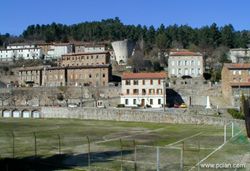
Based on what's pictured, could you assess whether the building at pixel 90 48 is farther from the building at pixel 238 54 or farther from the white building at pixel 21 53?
the building at pixel 238 54

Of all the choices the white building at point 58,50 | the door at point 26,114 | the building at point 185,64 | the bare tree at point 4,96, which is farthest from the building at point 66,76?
the white building at point 58,50

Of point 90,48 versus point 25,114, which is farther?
point 90,48

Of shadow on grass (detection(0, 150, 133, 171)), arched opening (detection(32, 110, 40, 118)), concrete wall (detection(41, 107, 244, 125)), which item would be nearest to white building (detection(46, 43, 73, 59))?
arched opening (detection(32, 110, 40, 118))

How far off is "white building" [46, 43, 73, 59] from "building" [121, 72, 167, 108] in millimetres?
79922

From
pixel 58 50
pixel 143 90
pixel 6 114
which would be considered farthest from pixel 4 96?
pixel 58 50

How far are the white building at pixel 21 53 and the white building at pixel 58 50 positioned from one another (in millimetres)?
4004

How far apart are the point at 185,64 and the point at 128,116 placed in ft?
151

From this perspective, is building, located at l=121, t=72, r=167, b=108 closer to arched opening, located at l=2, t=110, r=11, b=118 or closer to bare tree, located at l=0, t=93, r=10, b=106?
arched opening, located at l=2, t=110, r=11, b=118

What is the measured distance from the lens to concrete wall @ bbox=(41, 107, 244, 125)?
69331mm

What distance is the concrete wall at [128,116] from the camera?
69.3 metres

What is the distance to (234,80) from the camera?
313 feet

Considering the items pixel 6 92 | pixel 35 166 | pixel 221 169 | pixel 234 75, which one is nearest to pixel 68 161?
pixel 35 166

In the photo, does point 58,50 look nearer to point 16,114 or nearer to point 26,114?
point 16,114

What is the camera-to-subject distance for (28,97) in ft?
376
